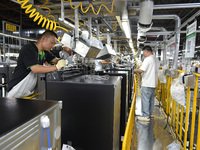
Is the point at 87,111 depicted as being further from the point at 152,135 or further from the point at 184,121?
the point at 184,121

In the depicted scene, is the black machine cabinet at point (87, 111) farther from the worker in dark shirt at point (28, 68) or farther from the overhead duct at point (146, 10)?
the overhead duct at point (146, 10)

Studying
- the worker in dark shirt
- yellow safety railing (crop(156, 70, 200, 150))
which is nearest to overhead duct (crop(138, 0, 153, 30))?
yellow safety railing (crop(156, 70, 200, 150))

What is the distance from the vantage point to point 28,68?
1953mm

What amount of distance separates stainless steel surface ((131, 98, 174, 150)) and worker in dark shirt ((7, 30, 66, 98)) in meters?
2.07

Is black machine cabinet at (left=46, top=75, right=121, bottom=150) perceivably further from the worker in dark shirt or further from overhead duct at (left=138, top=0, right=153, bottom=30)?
overhead duct at (left=138, top=0, right=153, bottom=30)

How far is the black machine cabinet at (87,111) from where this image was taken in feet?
5.28

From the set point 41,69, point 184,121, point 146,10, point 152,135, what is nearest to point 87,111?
point 41,69

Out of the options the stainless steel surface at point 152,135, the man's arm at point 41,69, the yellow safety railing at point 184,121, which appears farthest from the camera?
the stainless steel surface at point 152,135

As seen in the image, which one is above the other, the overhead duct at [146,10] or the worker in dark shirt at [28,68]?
the overhead duct at [146,10]

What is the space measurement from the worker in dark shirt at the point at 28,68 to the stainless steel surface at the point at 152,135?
81.4 inches

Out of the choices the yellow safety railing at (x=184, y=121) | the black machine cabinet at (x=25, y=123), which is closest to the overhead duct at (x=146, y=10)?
the yellow safety railing at (x=184, y=121)

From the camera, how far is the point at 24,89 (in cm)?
205

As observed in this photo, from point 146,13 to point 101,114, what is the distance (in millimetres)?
2338

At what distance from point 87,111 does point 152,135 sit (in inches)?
86.6
